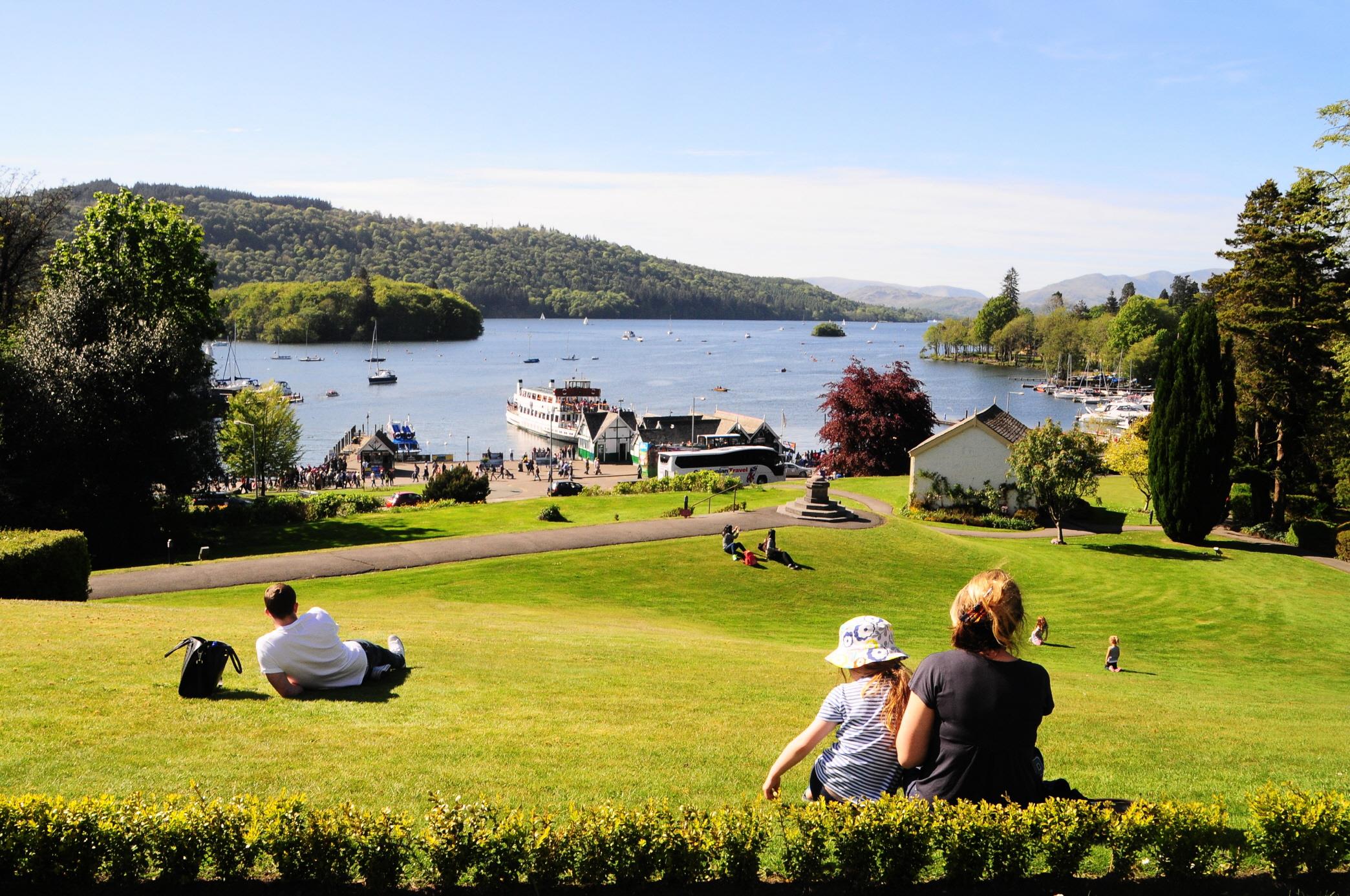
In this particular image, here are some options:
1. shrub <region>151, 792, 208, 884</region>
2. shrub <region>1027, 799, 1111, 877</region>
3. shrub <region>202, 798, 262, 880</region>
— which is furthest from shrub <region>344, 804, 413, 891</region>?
shrub <region>1027, 799, 1111, 877</region>

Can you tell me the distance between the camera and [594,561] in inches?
920

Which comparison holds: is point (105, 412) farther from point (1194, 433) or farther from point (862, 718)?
point (1194, 433)

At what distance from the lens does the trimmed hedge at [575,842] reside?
17.3 ft

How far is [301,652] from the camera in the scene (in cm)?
859

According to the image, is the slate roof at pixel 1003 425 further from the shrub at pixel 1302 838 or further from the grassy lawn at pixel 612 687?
the shrub at pixel 1302 838

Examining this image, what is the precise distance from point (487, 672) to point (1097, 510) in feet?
101

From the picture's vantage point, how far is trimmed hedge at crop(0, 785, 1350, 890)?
527 cm

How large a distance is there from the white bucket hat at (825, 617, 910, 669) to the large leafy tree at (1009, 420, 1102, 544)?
27087 mm

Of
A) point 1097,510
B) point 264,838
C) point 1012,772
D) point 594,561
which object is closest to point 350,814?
point 264,838

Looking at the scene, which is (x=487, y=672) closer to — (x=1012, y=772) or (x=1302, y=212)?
(x=1012, y=772)

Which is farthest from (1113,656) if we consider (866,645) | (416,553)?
(416,553)

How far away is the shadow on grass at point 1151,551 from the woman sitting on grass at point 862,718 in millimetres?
27209

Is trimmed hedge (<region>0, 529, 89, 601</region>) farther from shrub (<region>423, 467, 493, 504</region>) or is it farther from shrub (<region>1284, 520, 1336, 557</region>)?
shrub (<region>1284, 520, 1336, 557</region>)

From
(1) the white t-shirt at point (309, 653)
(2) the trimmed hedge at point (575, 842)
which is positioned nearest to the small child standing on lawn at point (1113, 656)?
(2) the trimmed hedge at point (575, 842)
